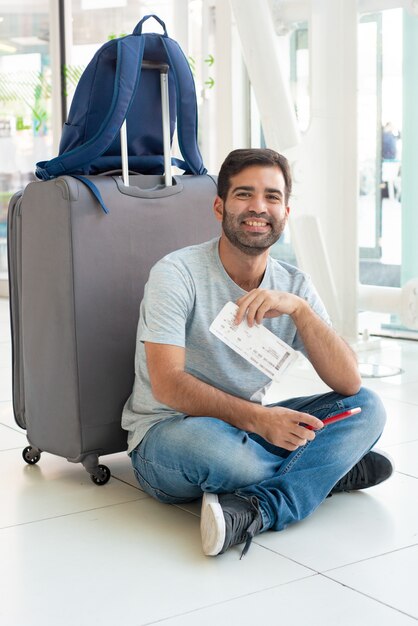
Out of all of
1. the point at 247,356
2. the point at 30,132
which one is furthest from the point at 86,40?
the point at 247,356

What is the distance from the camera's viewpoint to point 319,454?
1.92 m

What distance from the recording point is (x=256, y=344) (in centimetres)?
193

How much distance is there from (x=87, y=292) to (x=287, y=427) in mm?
590

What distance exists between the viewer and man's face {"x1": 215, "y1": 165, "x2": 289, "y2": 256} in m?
1.98

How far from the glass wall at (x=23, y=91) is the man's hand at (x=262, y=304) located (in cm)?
504

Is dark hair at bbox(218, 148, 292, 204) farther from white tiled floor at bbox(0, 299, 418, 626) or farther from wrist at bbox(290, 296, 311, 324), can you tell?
white tiled floor at bbox(0, 299, 418, 626)

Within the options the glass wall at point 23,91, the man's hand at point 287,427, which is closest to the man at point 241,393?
the man's hand at point 287,427

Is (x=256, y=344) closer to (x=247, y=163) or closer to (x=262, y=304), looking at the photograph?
(x=262, y=304)

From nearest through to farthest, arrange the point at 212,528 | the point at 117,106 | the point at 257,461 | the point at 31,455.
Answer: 1. the point at 212,528
2. the point at 257,461
3. the point at 117,106
4. the point at 31,455

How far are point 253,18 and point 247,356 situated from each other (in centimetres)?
210

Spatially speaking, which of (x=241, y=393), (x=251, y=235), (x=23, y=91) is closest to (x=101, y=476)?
(x=241, y=393)

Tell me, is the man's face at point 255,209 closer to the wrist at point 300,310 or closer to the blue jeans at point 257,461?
the wrist at point 300,310

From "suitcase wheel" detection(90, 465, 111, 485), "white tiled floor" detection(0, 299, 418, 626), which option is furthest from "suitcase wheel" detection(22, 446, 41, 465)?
"suitcase wheel" detection(90, 465, 111, 485)

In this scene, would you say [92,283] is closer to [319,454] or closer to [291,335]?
[291,335]
